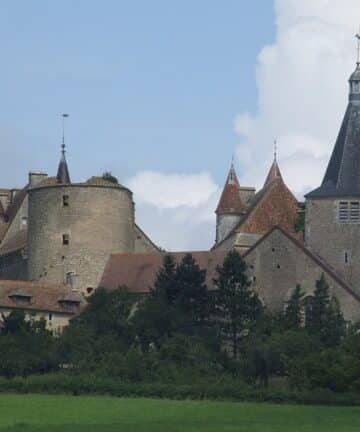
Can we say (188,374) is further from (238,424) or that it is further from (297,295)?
(238,424)

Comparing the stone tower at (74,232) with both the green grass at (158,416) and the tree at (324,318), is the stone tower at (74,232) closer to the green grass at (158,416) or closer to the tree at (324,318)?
the tree at (324,318)

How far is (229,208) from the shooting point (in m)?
139

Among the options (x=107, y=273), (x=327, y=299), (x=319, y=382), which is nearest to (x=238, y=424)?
(x=319, y=382)

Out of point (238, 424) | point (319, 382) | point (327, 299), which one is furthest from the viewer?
point (327, 299)

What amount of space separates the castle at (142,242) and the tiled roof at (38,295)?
0.15 ft

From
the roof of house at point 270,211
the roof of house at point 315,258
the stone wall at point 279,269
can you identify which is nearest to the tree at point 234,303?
the stone wall at point 279,269

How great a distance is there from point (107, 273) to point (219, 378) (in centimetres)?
1980

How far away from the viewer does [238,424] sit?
81.1m

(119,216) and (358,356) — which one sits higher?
(119,216)

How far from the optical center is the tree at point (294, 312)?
113 meters

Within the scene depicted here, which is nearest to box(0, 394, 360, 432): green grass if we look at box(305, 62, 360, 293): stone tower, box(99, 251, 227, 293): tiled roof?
box(305, 62, 360, 293): stone tower

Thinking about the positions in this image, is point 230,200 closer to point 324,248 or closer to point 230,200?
point 230,200

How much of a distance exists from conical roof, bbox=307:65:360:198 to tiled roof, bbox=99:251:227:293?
6.58 metres

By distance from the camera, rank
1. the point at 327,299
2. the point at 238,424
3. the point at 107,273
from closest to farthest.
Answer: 1. the point at 238,424
2. the point at 327,299
3. the point at 107,273
